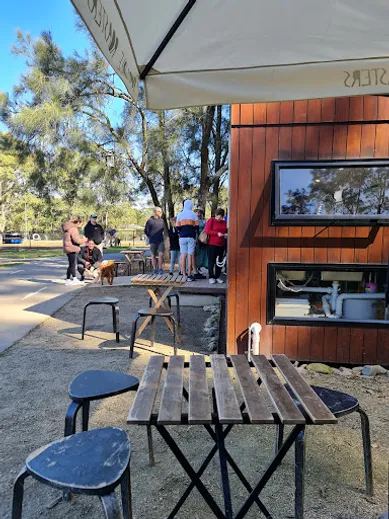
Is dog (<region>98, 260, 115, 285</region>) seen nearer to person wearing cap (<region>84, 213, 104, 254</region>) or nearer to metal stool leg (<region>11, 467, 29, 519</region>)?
person wearing cap (<region>84, 213, 104, 254</region>)

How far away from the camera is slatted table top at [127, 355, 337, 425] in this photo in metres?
1.44

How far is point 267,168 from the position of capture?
4.18 meters

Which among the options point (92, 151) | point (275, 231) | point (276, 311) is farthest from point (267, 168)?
point (92, 151)

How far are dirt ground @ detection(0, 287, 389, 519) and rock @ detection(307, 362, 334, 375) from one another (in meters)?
0.09

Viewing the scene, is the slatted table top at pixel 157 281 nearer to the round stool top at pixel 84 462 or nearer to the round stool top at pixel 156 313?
the round stool top at pixel 156 313

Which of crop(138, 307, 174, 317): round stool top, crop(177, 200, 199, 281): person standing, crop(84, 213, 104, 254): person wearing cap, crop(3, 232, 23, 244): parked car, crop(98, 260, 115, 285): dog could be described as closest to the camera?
crop(138, 307, 174, 317): round stool top

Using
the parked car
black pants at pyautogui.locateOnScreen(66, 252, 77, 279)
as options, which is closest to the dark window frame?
black pants at pyautogui.locateOnScreen(66, 252, 77, 279)

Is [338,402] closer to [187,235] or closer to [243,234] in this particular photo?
[243,234]

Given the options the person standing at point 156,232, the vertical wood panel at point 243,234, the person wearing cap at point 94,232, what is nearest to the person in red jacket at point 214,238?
the person standing at point 156,232

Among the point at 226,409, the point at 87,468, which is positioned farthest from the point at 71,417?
the point at 226,409

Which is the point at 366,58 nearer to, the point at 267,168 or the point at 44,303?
the point at 267,168

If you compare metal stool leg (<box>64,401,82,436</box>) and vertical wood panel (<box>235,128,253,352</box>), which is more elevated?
vertical wood panel (<box>235,128,253,352</box>)

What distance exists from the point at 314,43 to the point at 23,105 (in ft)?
37.7

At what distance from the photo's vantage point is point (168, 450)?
2.64 m
